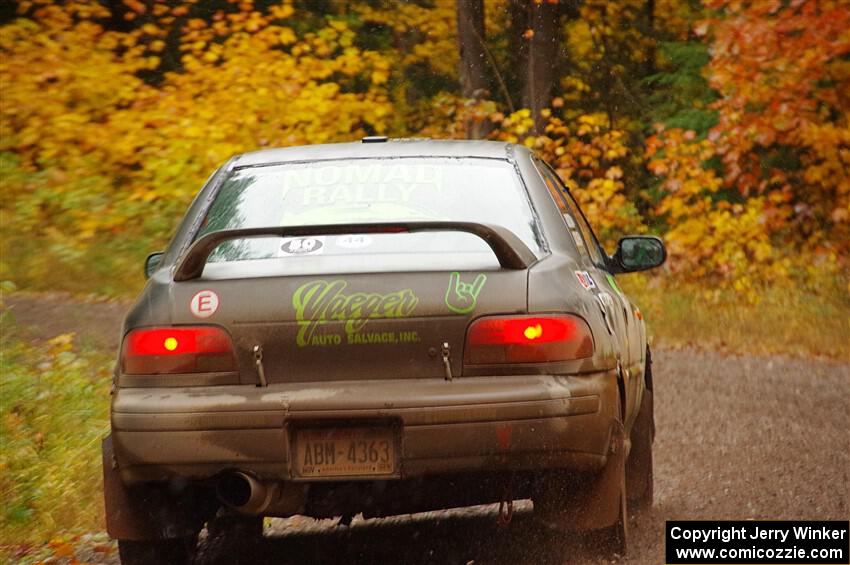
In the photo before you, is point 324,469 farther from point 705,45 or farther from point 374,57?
point 705,45

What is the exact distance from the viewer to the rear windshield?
468 centimetres

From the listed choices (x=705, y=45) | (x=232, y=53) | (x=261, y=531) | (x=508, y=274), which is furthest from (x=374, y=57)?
(x=508, y=274)

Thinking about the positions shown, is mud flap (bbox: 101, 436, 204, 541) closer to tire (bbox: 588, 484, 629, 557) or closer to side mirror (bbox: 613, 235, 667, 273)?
tire (bbox: 588, 484, 629, 557)

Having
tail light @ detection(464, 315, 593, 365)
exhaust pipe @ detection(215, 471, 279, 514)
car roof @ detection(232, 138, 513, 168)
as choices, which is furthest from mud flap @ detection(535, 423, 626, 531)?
car roof @ detection(232, 138, 513, 168)

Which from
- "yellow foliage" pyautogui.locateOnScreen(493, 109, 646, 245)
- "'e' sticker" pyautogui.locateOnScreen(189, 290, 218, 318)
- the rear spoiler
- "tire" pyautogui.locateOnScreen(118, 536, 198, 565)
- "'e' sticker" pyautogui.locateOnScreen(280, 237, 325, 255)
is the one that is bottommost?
"yellow foliage" pyautogui.locateOnScreen(493, 109, 646, 245)

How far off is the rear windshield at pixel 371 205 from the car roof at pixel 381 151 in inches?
2.4

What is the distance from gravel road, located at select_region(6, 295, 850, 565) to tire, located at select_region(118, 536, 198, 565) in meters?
0.72

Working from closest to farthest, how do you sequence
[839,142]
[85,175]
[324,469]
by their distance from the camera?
[324,469] < [85,175] < [839,142]

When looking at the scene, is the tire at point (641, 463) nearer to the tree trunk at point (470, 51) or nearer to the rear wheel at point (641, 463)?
the rear wheel at point (641, 463)

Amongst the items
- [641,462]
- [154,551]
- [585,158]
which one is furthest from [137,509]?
[585,158]

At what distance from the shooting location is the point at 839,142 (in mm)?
17516

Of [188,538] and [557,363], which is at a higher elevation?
[557,363]

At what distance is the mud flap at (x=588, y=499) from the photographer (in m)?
4.59

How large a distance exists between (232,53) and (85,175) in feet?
7.97
